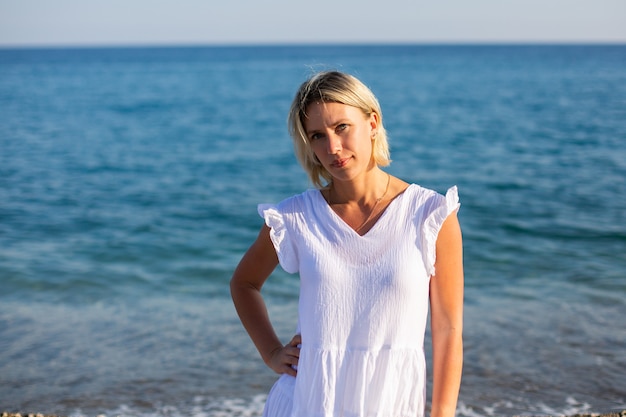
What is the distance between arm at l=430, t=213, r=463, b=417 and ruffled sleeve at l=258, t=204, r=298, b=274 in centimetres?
47

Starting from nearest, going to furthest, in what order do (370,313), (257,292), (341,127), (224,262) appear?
(370,313)
(341,127)
(257,292)
(224,262)

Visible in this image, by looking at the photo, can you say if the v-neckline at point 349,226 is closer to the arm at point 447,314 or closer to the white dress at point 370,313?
the white dress at point 370,313

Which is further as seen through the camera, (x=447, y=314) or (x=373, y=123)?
(x=373, y=123)

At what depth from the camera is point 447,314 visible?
2.42 meters

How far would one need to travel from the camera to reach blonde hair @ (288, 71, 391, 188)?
2445 millimetres

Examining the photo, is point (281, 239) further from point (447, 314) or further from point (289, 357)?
point (447, 314)

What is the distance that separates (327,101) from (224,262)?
8.39m

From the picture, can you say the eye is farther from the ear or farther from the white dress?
the white dress

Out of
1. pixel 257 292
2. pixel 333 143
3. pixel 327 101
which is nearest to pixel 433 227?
pixel 333 143

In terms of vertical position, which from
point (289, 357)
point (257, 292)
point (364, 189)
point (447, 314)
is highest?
point (364, 189)

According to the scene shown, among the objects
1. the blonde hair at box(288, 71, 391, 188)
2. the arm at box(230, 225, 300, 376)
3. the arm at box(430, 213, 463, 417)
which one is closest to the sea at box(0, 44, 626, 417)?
the blonde hair at box(288, 71, 391, 188)

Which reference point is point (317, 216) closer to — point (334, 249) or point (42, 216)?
point (334, 249)

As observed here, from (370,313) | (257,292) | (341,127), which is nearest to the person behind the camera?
(370,313)

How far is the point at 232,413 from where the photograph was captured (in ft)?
19.4
